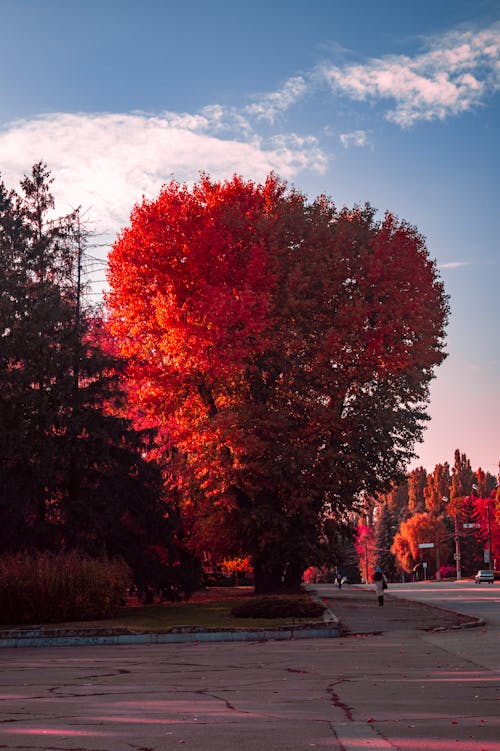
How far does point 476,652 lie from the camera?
50.6 feet

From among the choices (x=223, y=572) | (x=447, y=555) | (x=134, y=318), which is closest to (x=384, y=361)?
(x=134, y=318)

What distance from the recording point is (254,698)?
10102 millimetres

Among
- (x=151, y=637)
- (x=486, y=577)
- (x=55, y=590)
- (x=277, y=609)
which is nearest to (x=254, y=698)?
(x=151, y=637)

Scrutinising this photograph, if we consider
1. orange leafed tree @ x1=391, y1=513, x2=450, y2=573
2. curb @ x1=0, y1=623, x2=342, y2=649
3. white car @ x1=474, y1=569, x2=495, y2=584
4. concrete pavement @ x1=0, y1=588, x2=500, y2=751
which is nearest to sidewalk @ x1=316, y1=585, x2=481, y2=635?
curb @ x1=0, y1=623, x2=342, y2=649

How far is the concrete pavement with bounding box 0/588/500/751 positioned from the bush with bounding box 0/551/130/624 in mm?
6080

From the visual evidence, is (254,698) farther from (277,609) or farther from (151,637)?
(277,609)

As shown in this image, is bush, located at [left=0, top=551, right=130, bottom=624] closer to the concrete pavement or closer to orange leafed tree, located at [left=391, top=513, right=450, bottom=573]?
the concrete pavement

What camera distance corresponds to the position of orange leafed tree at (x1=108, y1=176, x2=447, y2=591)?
108ft

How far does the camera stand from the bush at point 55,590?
2359 centimetres

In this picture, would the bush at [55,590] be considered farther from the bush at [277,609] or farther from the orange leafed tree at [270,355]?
the orange leafed tree at [270,355]

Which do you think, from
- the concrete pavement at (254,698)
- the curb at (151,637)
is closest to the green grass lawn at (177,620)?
the curb at (151,637)

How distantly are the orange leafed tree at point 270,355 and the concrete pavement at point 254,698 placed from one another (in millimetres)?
16069

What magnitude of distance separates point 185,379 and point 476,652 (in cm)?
2006

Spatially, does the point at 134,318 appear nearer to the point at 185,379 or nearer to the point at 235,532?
the point at 185,379
